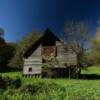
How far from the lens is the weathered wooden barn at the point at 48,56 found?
45.4m

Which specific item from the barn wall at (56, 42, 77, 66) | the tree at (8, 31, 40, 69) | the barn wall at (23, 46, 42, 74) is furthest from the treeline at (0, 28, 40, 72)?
the barn wall at (56, 42, 77, 66)

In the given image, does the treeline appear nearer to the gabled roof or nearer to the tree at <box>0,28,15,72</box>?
the tree at <box>0,28,15,72</box>

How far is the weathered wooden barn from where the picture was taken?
45406mm

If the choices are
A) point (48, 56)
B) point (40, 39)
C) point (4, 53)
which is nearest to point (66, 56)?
point (48, 56)

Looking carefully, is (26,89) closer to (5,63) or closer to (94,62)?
(5,63)

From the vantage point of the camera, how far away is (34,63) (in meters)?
48.0

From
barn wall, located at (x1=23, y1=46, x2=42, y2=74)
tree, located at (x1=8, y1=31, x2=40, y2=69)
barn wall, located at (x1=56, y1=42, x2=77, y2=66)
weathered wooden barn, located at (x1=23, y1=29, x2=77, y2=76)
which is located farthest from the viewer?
tree, located at (x1=8, y1=31, x2=40, y2=69)

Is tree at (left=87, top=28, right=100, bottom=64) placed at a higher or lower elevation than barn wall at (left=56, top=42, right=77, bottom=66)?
higher

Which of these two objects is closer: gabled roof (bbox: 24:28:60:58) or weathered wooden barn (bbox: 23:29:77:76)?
weathered wooden barn (bbox: 23:29:77:76)

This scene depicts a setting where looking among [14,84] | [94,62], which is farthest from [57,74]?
[94,62]

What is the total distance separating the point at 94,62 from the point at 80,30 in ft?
104

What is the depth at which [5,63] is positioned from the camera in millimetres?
82000

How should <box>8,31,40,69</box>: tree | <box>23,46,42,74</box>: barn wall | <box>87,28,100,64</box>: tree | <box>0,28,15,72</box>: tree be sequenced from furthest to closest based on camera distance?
<box>87,28,100,64</box>: tree
<box>0,28,15,72</box>: tree
<box>8,31,40,69</box>: tree
<box>23,46,42,74</box>: barn wall

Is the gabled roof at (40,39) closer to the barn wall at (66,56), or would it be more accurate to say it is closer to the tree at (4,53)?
the barn wall at (66,56)
